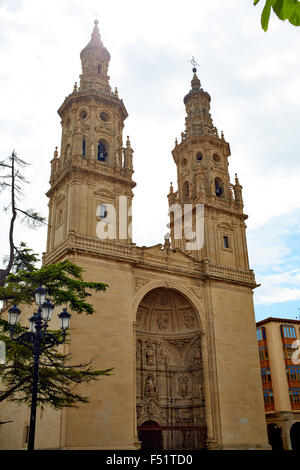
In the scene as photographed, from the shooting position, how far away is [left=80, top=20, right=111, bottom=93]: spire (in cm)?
3638

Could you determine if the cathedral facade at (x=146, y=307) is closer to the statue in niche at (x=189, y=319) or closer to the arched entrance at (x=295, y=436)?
the statue in niche at (x=189, y=319)

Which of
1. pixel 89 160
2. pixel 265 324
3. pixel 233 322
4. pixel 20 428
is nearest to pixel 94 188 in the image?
pixel 89 160

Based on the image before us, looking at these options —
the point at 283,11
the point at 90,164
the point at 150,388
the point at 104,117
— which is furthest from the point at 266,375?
the point at 283,11

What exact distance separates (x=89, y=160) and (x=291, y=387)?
2863 centimetres

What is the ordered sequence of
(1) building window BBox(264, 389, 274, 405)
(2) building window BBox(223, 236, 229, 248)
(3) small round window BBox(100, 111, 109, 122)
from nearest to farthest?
(3) small round window BBox(100, 111, 109, 122), (2) building window BBox(223, 236, 229, 248), (1) building window BBox(264, 389, 274, 405)

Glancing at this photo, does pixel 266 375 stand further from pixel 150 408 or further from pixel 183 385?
pixel 150 408

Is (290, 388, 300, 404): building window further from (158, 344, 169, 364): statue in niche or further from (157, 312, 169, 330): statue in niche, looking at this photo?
(157, 312, 169, 330): statue in niche

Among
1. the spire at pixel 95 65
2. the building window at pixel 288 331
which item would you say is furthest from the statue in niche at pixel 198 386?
Answer: the spire at pixel 95 65

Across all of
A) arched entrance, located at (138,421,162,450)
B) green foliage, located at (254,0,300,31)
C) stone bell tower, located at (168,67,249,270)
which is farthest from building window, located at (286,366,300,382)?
green foliage, located at (254,0,300,31)

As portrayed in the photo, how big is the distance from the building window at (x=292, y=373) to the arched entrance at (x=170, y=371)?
15.5 m

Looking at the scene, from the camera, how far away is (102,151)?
33875 mm

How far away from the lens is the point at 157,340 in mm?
32125

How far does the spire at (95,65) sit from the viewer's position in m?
36.4

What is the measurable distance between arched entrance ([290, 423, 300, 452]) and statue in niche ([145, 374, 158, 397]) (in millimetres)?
17823
